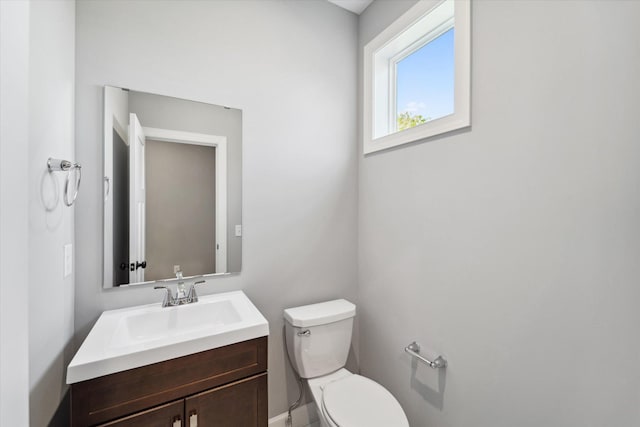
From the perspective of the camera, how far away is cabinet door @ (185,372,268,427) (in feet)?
3.45

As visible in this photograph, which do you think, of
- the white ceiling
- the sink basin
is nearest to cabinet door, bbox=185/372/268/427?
the sink basin

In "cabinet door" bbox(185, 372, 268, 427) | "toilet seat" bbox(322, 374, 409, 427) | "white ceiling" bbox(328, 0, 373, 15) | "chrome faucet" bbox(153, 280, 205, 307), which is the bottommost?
"toilet seat" bbox(322, 374, 409, 427)

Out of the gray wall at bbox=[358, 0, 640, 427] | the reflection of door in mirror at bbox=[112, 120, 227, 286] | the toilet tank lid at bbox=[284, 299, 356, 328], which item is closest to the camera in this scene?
the gray wall at bbox=[358, 0, 640, 427]

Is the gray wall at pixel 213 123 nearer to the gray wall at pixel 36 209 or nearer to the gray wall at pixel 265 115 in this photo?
the gray wall at pixel 265 115

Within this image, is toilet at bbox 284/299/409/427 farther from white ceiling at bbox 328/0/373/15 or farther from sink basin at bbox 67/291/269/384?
white ceiling at bbox 328/0/373/15

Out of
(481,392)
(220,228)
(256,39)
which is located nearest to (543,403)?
(481,392)

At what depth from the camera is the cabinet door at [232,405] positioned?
3.45 feet

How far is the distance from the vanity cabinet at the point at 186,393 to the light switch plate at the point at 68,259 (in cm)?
46

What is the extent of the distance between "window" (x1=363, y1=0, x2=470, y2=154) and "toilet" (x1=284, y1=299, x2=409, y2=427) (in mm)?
1126

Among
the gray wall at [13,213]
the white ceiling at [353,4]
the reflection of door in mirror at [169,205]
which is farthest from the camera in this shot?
the white ceiling at [353,4]

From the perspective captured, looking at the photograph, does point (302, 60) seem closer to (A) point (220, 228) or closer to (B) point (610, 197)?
(A) point (220, 228)

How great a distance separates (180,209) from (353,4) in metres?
1.77

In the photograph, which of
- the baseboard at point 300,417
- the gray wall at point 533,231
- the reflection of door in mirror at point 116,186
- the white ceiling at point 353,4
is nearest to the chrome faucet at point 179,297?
the reflection of door in mirror at point 116,186

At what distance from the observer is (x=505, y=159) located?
1.16 meters
